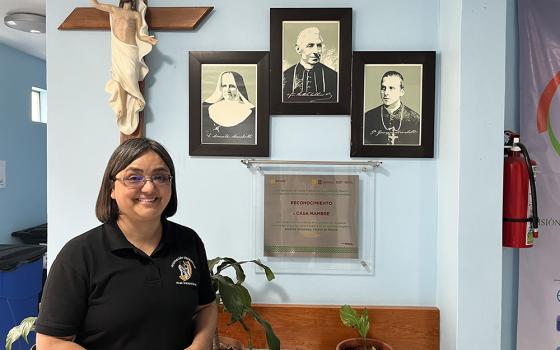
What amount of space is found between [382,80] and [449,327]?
1.00 m

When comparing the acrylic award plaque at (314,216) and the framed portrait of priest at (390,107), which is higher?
the framed portrait of priest at (390,107)

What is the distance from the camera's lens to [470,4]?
142 centimetres

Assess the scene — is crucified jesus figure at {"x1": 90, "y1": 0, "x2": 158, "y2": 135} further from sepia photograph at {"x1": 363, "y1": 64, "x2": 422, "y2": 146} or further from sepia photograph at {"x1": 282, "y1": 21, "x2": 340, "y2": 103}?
sepia photograph at {"x1": 363, "y1": 64, "x2": 422, "y2": 146}

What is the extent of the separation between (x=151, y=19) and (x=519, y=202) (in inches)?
63.0

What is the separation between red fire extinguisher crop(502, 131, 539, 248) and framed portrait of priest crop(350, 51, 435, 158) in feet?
0.98

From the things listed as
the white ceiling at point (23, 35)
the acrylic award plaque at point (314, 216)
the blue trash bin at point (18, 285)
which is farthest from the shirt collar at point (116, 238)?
the white ceiling at point (23, 35)

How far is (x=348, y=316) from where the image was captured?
150cm

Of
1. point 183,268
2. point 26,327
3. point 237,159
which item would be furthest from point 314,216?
point 26,327

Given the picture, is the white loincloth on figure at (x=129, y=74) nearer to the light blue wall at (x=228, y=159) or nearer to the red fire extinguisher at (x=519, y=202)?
the light blue wall at (x=228, y=159)

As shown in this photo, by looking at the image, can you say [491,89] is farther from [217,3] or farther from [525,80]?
[217,3]

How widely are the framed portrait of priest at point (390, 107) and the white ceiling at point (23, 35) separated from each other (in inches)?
73.2

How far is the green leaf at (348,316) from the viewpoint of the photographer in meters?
1.49

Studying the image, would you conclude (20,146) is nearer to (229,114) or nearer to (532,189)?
(229,114)

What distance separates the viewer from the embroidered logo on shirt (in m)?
1.00
